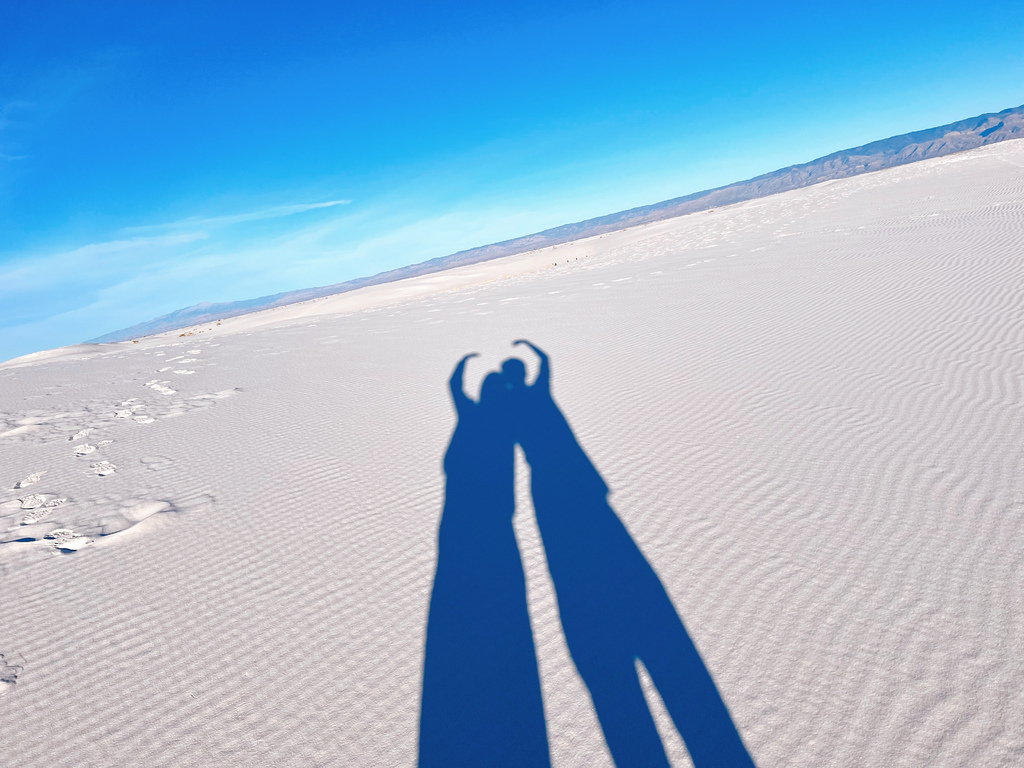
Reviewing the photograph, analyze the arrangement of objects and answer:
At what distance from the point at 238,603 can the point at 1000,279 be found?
9936 millimetres

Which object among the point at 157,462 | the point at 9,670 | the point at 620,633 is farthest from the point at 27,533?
the point at 620,633

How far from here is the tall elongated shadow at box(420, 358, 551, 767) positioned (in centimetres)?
179

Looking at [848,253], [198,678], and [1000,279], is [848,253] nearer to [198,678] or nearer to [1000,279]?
[1000,279]

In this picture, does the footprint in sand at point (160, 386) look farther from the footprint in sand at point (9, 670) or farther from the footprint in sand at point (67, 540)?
the footprint in sand at point (9, 670)

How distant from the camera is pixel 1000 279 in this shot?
23.9 ft

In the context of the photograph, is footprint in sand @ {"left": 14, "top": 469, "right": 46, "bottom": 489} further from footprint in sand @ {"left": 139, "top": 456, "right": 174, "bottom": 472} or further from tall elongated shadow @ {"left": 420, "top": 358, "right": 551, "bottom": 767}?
tall elongated shadow @ {"left": 420, "top": 358, "right": 551, "bottom": 767}

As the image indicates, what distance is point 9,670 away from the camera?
2.24 meters

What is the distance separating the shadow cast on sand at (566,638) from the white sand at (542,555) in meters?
0.07

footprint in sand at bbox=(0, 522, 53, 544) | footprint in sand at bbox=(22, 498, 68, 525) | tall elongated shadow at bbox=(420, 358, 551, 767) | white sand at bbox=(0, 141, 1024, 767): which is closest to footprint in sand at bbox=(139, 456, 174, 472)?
white sand at bbox=(0, 141, 1024, 767)

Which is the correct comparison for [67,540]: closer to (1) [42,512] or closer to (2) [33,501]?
(1) [42,512]

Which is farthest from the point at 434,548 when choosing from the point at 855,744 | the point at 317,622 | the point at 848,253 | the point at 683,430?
the point at 848,253

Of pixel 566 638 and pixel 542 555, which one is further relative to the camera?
pixel 542 555

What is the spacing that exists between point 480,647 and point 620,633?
1.97 ft

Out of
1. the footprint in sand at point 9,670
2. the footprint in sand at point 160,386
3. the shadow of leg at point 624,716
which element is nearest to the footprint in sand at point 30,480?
the footprint in sand at point 9,670
